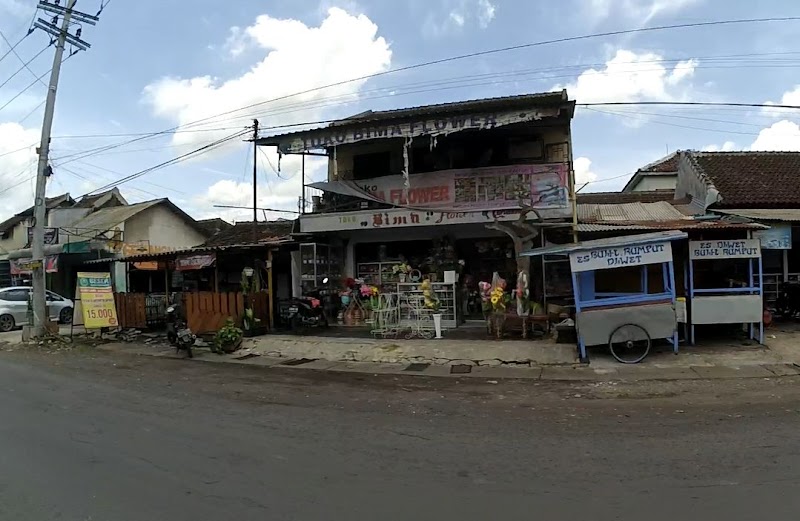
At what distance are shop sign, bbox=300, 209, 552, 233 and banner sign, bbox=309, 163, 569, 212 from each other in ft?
0.73

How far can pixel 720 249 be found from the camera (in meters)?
11.6

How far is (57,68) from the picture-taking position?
1880cm

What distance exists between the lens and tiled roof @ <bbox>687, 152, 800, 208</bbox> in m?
16.4

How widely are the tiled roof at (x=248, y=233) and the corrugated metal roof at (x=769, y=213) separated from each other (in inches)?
655

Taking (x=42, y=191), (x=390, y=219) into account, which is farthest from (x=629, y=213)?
(x=42, y=191)

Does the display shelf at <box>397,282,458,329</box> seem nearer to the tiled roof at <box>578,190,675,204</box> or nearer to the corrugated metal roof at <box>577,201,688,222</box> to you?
the corrugated metal roof at <box>577,201,688,222</box>

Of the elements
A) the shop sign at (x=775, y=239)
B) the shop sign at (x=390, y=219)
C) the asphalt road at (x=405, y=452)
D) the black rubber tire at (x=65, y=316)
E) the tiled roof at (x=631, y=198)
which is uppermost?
the tiled roof at (x=631, y=198)

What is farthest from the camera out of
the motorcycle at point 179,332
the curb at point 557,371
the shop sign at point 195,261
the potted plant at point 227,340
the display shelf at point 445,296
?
the shop sign at point 195,261

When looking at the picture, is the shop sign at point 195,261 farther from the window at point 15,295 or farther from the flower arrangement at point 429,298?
the window at point 15,295

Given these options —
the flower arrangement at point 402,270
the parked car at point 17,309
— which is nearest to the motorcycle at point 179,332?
the flower arrangement at point 402,270

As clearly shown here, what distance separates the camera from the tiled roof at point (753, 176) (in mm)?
16422

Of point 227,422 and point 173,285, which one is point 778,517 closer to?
point 227,422

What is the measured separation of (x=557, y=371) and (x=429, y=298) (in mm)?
4796

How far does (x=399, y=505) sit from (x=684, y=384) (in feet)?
21.8
